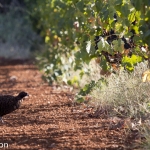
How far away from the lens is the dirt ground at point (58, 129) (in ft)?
19.3

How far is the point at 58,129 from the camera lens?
22.0 feet

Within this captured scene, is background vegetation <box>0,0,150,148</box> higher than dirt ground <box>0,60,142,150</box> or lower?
higher

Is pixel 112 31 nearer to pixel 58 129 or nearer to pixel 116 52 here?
pixel 116 52

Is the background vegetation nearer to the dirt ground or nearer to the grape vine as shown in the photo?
the grape vine

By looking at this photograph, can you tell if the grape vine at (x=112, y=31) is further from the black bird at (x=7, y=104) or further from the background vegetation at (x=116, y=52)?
the black bird at (x=7, y=104)

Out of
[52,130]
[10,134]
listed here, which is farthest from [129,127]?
[10,134]

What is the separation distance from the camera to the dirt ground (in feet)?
19.3

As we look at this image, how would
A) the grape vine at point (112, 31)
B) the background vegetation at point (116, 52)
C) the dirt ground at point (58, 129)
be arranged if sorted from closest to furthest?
1. the dirt ground at point (58, 129)
2. the grape vine at point (112, 31)
3. the background vegetation at point (116, 52)

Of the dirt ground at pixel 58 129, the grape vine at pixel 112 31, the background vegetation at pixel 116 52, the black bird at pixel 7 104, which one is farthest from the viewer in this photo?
the black bird at pixel 7 104

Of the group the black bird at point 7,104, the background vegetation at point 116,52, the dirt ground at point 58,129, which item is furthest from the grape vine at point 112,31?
Answer: the black bird at point 7,104

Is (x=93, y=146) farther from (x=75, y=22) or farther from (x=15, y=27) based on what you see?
(x=15, y=27)

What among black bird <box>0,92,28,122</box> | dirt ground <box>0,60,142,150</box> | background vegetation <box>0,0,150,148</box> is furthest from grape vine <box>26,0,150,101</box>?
black bird <box>0,92,28,122</box>

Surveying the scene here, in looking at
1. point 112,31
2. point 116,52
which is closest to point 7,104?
point 116,52

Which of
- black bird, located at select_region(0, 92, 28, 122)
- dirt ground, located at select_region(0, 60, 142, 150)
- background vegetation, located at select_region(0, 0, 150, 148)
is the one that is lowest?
dirt ground, located at select_region(0, 60, 142, 150)
